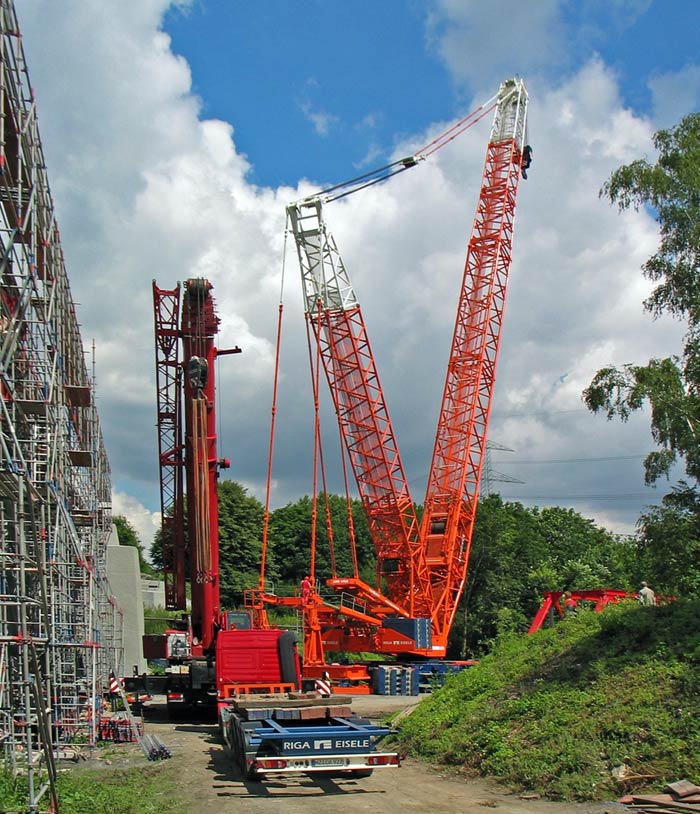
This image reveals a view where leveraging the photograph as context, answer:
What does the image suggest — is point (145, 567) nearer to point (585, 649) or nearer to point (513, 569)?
point (513, 569)

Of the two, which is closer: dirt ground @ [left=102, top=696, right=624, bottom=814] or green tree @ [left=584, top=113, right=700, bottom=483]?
dirt ground @ [left=102, top=696, right=624, bottom=814]

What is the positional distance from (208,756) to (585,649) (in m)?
7.04

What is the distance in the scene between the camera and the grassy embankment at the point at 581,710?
1178cm

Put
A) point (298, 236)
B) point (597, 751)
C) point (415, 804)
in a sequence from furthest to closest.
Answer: point (298, 236) → point (597, 751) → point (415, 804)

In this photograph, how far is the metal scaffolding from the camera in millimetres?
11711

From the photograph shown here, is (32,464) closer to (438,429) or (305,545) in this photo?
(438,429)

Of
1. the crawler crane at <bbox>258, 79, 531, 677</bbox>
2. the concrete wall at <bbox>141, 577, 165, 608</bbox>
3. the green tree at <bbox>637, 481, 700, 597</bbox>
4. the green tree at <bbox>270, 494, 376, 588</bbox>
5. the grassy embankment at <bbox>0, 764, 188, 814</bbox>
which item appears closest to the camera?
the grassy embankment at <bbox>0, 764, 188, 814</bbox>

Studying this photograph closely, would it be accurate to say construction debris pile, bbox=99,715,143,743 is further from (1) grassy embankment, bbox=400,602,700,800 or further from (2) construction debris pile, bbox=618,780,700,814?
(2) construction debris pile, bbox=618,780,700,814

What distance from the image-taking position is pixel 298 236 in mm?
39938

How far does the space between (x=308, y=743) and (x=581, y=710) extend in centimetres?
428

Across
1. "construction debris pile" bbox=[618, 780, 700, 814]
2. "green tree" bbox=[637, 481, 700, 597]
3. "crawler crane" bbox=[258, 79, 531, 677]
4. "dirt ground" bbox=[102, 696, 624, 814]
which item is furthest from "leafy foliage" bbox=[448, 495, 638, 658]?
"construction debris pile" bbox=[618, 780, 700, 814]

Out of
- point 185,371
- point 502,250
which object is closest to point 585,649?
point 185,371

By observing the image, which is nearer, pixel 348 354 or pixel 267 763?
pixel 267 763

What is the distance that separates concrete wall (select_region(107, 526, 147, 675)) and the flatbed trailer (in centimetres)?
2768
